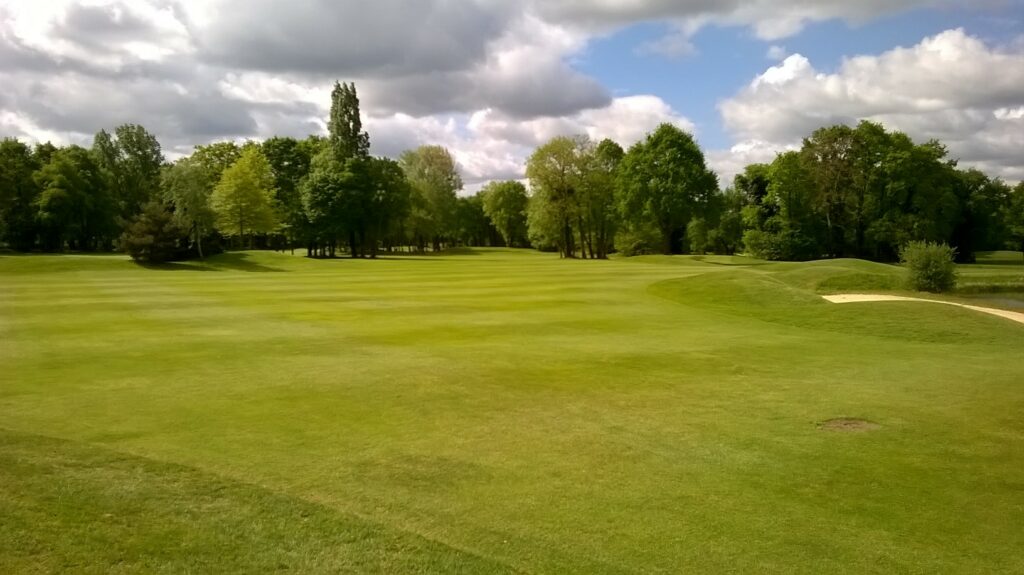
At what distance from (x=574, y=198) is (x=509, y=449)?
254 ft

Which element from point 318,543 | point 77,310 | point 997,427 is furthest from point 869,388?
point 77,310

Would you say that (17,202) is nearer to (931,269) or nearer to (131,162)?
(131,162)

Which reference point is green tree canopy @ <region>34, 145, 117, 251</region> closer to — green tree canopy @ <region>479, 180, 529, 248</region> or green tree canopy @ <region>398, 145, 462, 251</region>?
green tree canopy @ <region>398, 145, 462, 251</region>

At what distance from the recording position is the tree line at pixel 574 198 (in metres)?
72.4

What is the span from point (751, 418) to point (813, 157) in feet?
238

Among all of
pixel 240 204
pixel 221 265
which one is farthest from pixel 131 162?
pixel 221 265

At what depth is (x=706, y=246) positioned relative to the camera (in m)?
115

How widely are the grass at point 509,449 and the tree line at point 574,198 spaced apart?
52.9 metres

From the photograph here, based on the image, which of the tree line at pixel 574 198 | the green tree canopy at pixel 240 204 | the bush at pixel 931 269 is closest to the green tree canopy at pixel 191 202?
the tree line at pixel 574 198

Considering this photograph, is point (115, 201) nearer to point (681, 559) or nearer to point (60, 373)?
point (60, 373)

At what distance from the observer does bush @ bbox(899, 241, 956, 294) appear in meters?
29.4

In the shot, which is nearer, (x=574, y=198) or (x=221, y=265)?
(x=221, y=265)

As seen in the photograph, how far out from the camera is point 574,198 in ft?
279

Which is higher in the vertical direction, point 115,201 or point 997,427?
point 115,201
